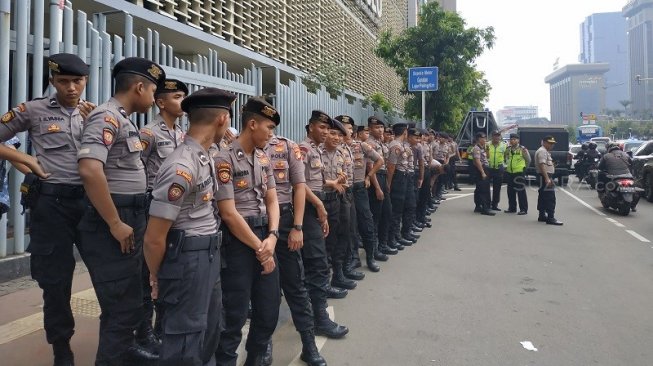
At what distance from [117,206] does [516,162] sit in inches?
378

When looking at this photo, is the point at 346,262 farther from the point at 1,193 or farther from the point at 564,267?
the point at 1,193

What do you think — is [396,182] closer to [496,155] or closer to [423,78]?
[496,155]

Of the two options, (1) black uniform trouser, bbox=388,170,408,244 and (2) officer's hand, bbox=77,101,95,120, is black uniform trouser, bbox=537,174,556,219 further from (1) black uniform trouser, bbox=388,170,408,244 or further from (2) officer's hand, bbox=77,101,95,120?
(2) officer's hand, bbox=77,101,95,120

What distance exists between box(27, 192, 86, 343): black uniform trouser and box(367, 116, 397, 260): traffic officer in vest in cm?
416

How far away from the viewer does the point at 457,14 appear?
742 inches

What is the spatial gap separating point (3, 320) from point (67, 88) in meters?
2.04

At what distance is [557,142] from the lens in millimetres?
16844

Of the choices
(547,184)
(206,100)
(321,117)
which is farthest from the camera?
(547,184)

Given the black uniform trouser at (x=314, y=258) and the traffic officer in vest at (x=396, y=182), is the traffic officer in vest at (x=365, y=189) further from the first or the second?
the black uniform trouser at (x=314, y=258)

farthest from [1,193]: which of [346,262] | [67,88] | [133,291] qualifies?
[346,262]

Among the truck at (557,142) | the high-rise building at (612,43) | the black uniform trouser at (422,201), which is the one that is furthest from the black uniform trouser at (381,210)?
the high-rise building at (612,43)

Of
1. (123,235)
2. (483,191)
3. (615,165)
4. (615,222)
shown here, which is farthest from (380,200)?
(615,165)

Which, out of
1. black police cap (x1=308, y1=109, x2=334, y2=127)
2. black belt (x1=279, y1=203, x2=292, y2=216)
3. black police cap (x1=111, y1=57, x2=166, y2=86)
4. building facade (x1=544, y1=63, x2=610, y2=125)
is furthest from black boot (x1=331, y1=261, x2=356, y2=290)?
building facade (x1=544, y1=63, x2=610, y2=125)

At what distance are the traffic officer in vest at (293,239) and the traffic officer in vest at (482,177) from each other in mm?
8090
